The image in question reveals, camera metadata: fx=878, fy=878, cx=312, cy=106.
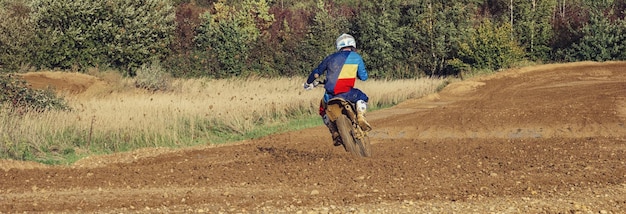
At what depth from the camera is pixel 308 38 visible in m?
45.8

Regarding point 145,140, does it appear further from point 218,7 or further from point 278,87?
point 218,7

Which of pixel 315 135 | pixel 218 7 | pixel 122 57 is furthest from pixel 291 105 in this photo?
pixel 218 7

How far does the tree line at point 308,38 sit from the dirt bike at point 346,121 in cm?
2676

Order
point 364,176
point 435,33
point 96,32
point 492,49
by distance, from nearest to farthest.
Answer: point 364,176 → point 96,32 → point 492,49 → point 435,33

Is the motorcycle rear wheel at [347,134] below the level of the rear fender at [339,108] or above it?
below

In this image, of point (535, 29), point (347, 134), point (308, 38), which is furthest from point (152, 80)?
point (347, 134)

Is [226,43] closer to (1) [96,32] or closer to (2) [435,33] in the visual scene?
(1) [96,32]

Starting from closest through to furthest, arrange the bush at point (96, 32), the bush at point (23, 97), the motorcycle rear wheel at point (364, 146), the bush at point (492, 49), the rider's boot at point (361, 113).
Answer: the rider's boot at point (361, 113)
the motorcycle rear wheel at point (364, 146)
the bush at point (23, 97)
the bush at point (96, 32)
the bush at point (492, 49)

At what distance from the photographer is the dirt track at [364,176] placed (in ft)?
28.6

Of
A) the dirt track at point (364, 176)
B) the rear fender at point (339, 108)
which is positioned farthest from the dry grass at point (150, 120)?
the rear fender at point (339, 108)

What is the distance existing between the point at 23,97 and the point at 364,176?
41.9 feet

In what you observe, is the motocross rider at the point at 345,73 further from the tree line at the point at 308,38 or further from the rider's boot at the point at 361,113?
the tree line at the point at 308,38

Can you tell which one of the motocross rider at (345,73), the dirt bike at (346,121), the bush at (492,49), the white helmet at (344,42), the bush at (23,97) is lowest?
the bush at (492,49)

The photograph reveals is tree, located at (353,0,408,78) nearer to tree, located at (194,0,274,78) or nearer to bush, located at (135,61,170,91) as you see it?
tree, located at (194,0,274,78)
